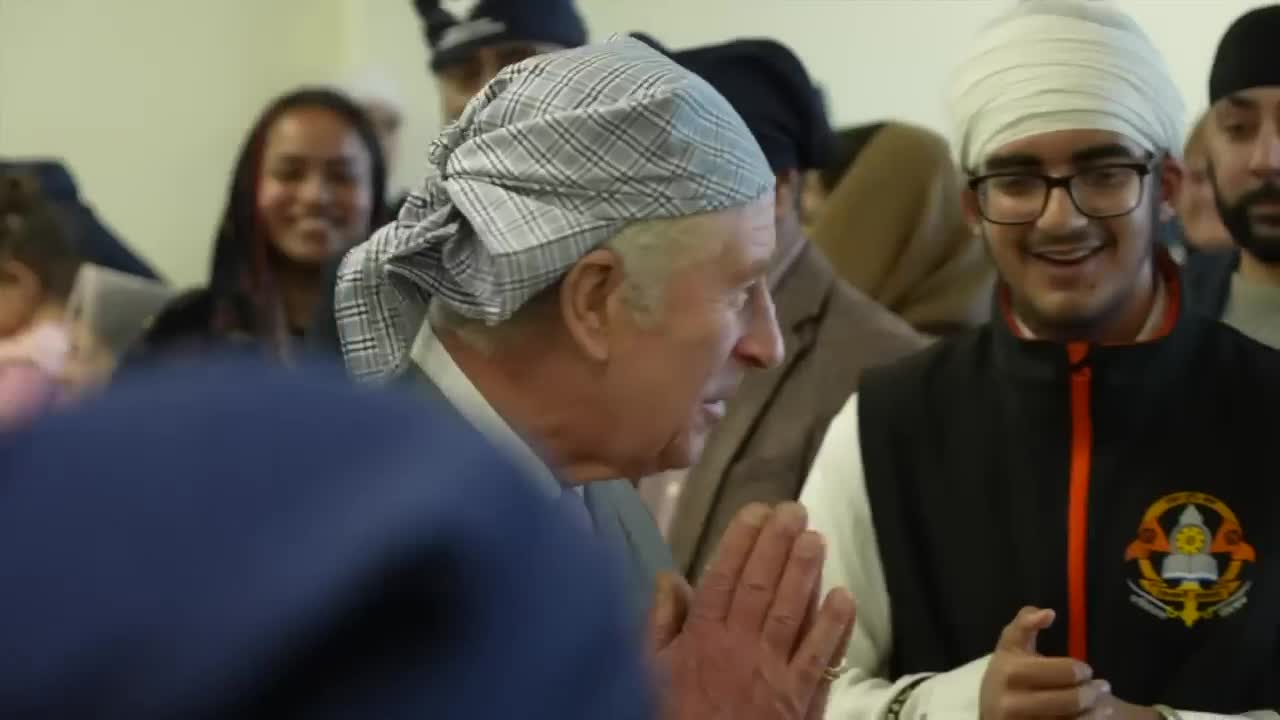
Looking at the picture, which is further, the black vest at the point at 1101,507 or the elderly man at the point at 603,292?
the black vest at the point at 1101,507

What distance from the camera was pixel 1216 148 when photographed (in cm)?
181

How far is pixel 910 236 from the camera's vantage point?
7.59ft

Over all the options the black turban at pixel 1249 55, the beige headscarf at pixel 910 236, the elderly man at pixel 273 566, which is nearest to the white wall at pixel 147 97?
the beige headscarf at pixel 910 236

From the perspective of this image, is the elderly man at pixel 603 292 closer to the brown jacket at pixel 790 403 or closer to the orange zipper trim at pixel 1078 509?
the orange zipper trim at pixel 1078 509

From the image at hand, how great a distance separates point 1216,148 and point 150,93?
126 inches

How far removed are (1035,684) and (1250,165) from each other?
2.58ft

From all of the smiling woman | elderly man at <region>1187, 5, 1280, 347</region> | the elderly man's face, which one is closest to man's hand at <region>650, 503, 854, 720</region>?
the elderly man's face

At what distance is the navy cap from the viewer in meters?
2.37

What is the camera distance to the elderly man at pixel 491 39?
7.77ft

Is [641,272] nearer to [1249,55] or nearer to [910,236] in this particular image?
[1249,55]

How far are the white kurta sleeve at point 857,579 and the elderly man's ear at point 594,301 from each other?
421 millimetres

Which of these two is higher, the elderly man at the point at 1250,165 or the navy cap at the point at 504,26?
the navy cap at the point at 504,26

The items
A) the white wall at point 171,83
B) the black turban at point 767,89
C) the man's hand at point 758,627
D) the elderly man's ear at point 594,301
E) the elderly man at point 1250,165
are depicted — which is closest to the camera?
the man's hand at point 758,627

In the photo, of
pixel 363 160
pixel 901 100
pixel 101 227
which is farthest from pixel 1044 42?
pixel 101 227
